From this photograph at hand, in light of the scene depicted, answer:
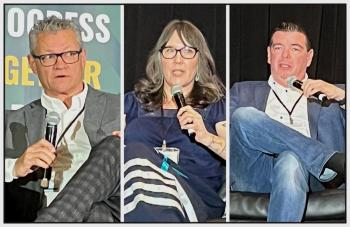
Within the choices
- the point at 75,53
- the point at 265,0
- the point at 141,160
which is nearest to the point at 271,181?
the point at 141,160

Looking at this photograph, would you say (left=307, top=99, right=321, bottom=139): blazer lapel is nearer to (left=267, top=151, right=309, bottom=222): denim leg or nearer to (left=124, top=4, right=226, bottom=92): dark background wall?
(left=267, top=151, right=309, bottom=222): denim leg

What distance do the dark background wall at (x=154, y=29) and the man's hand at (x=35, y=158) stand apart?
429 mm

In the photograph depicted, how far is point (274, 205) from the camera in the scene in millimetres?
3193

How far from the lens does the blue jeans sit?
3.19 meters

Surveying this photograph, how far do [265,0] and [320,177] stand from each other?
2.69ft

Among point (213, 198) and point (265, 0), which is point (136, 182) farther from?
point (265, 0)

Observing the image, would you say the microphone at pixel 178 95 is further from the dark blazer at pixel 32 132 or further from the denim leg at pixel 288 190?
the denim leg at pixel 288 190

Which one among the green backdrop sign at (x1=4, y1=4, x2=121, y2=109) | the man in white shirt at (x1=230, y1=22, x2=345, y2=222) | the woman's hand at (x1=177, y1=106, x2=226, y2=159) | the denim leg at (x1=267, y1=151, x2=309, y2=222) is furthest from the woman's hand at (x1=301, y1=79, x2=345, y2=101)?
the green backdrop sign at (x1=4, y1=4, x2=121, y2=109)

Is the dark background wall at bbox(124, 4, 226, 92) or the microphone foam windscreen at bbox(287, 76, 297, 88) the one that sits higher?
the dark background wall at bbox(124, 4, 226, 92)

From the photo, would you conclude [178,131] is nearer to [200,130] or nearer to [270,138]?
[200,130]

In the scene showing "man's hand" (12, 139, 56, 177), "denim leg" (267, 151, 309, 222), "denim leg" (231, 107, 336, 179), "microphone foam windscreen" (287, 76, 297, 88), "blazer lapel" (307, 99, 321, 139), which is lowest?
"denim leg" (267, 151, 309, 222)

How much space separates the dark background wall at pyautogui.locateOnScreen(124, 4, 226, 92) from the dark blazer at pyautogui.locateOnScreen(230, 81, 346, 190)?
11 centimetres

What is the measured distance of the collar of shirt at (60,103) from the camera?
3.18 meters

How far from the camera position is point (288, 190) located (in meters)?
3.18
